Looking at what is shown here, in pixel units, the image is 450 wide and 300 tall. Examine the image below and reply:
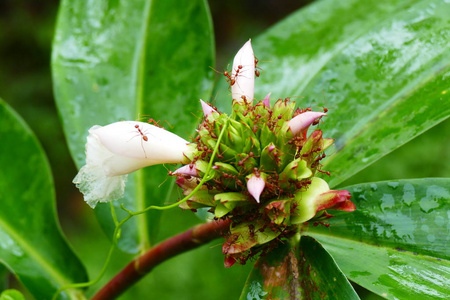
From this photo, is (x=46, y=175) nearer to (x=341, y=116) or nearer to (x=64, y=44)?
(x=64, y=44)

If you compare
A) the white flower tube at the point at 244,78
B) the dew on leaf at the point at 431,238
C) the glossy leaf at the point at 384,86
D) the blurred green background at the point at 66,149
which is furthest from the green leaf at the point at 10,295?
the blurred green background at the point at 66,149

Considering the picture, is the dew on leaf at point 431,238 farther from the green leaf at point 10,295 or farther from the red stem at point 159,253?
the green leaf at point 10,295

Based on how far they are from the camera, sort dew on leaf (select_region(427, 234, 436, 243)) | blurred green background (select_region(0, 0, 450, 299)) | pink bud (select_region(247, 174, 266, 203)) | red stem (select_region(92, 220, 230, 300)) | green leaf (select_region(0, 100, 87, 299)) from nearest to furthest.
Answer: pink bud (select_region(247, 174, 266, 203)) < dew on leaf (select_region(427, 234, 436, 243)) < red stem (select_region(92, 220, 230, 300)) < green leaf (select_region(0, 100, 87, 299)) < blurred green background (select_region(0, 0, 450, 299))

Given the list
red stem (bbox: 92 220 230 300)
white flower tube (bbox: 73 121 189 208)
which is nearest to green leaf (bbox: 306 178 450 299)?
red stem (bbox: 92 220 230 300)

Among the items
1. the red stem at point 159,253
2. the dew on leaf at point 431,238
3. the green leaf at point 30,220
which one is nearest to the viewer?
the dew on leaf at point 431,238

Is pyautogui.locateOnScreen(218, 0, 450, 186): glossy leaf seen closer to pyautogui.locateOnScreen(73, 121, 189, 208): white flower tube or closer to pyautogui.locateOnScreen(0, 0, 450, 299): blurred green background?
pyautogui.locateOnScreen(73, 121, 189, 208): white flower tube

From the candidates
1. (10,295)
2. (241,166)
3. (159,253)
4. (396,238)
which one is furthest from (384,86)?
(10,295)

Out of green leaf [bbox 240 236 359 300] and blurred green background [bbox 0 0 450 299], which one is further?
blurred green background [bbox 0 0 450 299]

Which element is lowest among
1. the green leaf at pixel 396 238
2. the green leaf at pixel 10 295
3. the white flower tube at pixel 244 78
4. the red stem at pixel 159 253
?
the green leaf at pixel 10 295
